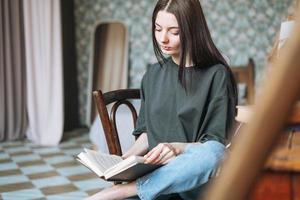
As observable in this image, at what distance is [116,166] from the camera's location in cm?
129

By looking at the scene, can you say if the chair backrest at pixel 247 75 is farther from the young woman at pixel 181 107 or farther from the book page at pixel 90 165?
the book page at pixel 90 165

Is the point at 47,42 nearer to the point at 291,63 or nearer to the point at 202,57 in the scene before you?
the point at 202,57

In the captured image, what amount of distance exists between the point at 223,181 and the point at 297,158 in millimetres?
396

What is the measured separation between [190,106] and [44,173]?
2.68 m

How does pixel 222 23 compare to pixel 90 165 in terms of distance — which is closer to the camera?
pixel 90 165

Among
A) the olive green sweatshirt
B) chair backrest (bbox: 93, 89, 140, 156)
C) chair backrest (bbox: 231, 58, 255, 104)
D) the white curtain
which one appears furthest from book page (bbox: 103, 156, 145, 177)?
the white curtain

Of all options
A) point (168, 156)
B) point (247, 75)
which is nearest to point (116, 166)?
point (168, 156)

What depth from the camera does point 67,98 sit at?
5.94m

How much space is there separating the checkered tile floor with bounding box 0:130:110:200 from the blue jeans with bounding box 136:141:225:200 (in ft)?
6.73

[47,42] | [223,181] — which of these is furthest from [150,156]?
[47,42]

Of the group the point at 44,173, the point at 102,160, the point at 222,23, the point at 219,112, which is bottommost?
the point at 44,173

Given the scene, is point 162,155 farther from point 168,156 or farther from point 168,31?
point 168,31

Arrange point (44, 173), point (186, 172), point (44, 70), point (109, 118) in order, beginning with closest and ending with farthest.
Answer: point (186, 172)
point (109, 118)
point (44, 173)
point (44, 70)

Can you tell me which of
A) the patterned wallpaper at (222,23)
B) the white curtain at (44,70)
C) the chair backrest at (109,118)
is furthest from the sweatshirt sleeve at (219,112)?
the white curtain at (44,70)
